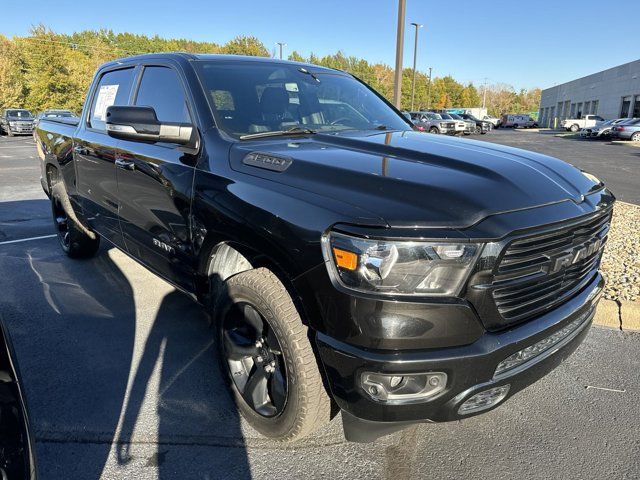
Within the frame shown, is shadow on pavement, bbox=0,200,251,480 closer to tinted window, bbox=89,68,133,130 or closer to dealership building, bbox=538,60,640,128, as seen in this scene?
tinted window, bbox=89,68,133,130

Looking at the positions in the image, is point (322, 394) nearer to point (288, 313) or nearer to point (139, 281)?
point (288, 313)

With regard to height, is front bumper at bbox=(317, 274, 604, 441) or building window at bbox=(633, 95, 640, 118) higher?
building window at bbox=(633, 95, 640, 118)

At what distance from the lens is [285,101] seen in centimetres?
322

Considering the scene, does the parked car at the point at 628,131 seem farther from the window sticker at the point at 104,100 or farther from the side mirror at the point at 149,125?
the side mirror at the point at 149,125

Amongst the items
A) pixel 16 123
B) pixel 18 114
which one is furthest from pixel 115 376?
pixel 18 114

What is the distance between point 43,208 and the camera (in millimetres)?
8328

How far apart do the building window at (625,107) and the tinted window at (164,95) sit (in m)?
52.9

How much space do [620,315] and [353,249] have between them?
3181 mm

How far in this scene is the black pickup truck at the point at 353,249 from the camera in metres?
1.82

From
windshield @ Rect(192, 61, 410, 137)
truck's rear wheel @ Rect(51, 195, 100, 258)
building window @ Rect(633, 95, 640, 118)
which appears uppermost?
building window @ Rect(633, 95, 640, 118)

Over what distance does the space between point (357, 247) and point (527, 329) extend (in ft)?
2.72

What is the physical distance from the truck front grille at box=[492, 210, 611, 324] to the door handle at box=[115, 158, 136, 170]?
2.55 m

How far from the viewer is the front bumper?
1816mm

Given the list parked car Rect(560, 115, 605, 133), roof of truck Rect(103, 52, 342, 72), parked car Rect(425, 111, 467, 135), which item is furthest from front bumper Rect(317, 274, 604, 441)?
parked car Rect(560, 115, 605, 133)
